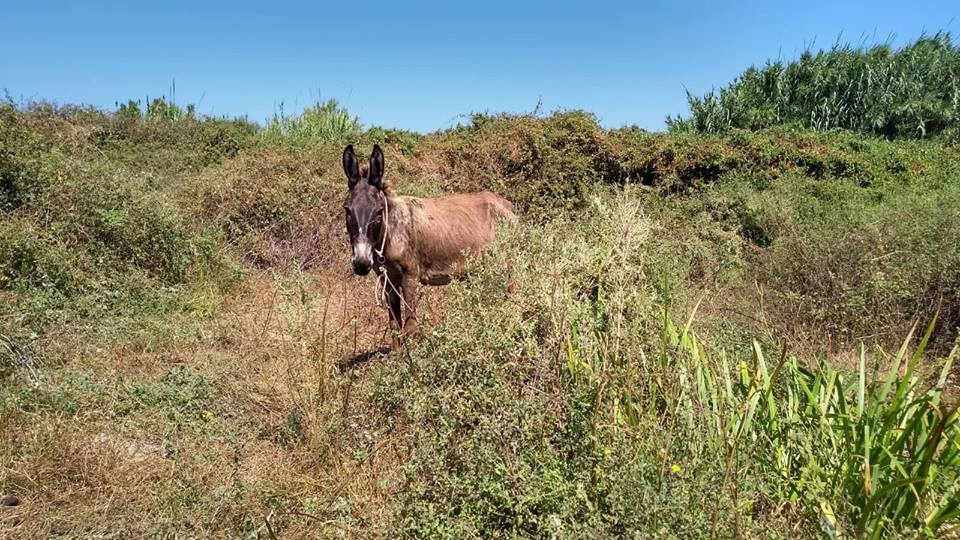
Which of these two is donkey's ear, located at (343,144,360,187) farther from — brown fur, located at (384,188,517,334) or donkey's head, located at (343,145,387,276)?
brown fur, located at (384,188,517,334)

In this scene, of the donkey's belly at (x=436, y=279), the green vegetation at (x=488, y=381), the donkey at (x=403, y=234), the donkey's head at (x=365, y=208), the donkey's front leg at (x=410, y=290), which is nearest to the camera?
the green vegetation at (x=488, y=381)

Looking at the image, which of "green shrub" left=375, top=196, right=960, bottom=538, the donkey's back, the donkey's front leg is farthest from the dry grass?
the donkey's back

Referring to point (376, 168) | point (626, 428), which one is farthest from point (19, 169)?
point (626, 428)

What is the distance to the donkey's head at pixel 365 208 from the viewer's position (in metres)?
5.10

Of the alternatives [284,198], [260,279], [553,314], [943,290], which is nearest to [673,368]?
[553,314]

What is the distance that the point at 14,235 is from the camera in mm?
6484

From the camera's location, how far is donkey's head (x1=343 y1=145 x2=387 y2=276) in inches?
201

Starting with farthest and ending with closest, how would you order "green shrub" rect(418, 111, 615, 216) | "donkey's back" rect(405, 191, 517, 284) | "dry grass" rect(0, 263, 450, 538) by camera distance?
"green shrub" rect(418, 111, 615, 216) < "donkey's back" rect(405, 191, 517, 284) < "dry grass" rect(0, 263, 450, 538)

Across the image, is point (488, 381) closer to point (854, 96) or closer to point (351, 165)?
point (351, 165)

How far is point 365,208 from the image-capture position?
17.3 feet

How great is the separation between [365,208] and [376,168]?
44 cm

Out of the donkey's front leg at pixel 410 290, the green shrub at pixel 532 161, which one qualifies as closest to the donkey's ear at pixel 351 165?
the donkey's front leg at pixel 410 290

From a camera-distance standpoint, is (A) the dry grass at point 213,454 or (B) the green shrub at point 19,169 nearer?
(A) the dry grass at point 213,454

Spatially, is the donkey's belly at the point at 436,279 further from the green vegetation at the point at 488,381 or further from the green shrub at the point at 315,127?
the green shrub at the point at 315,127
